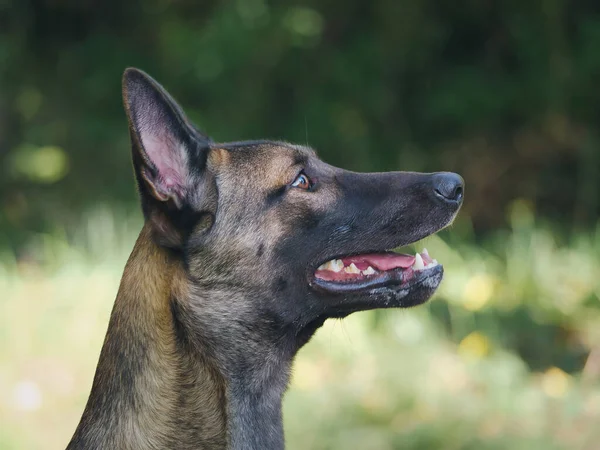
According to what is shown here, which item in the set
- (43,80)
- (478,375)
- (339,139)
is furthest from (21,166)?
(478,375)

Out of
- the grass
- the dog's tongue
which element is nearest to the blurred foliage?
the grass

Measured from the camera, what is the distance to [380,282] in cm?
314

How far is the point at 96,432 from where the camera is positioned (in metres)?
2.90

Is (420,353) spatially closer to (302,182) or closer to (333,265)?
(333,265)

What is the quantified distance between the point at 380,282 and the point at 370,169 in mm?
5428

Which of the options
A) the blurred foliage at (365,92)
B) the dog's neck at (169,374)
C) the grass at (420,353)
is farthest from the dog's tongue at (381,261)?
the blurred foliage at (365,92)

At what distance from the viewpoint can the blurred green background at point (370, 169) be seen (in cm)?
512

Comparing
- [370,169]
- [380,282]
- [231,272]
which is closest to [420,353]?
[380,282]

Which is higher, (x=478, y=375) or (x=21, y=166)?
(x=478, y=375)

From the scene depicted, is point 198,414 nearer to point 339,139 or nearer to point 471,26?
point 339,139

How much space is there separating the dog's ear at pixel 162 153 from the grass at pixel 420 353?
156cm

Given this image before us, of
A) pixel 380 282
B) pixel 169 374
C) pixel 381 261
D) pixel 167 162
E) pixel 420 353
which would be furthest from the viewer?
pixel 420 353

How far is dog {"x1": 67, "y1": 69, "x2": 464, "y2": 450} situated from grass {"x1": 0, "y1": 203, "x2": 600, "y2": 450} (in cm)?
128

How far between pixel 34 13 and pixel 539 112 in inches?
237
